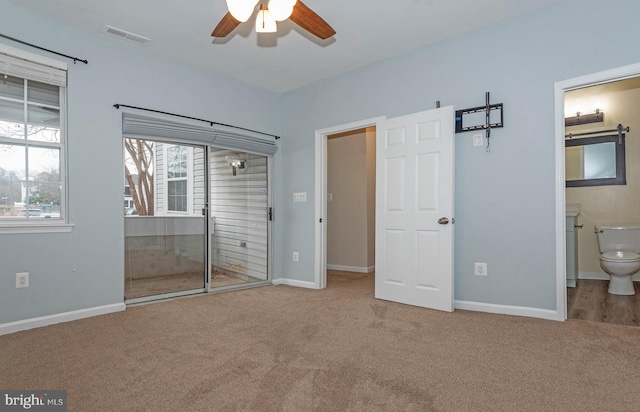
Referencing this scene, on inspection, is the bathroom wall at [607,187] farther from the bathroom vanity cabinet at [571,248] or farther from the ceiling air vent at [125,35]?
the ceiling air vent at [125,35]

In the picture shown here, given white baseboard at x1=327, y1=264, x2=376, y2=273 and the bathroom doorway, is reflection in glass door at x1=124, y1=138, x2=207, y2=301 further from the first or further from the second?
the bathroom doorway

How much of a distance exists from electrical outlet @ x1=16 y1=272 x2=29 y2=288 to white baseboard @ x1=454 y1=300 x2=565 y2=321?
3.73m

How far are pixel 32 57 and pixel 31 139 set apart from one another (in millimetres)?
669

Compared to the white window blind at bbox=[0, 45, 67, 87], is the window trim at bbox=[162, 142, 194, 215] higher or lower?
lower

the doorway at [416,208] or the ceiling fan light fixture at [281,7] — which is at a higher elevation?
the ceiling fan light fixture at [281,7]

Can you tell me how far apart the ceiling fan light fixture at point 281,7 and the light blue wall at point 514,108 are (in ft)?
6.74

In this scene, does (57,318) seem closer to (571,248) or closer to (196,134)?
(196,134)

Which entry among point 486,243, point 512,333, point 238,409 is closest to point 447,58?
point 486,243

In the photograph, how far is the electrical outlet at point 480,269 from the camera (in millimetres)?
3299

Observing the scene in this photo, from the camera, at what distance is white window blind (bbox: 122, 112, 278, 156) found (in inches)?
140

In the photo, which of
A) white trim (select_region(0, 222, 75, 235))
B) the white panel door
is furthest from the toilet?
white trim (select_region(0, 222, 75, 235))

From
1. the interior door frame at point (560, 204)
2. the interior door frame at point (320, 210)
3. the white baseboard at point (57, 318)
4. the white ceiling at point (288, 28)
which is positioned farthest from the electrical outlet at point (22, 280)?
the interior door frame at point (560, 204)

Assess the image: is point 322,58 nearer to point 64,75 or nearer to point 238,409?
point 64,75

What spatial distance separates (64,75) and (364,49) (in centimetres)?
278
